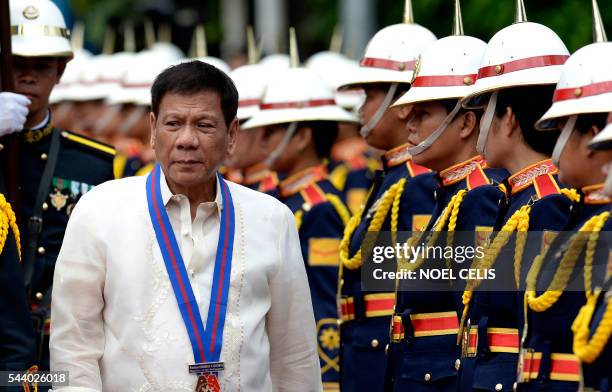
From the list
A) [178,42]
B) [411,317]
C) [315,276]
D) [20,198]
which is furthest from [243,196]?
[178,42]

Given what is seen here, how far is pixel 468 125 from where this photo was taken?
8141 mm

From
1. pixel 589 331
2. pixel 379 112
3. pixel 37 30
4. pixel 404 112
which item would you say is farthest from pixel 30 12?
pixel 589 331

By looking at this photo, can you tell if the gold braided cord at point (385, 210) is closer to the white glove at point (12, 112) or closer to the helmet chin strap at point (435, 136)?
the helmet chin strap at point (435, 136)

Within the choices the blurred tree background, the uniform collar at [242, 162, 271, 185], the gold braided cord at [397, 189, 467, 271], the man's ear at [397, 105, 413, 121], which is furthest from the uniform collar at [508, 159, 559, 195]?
the blurred tree background

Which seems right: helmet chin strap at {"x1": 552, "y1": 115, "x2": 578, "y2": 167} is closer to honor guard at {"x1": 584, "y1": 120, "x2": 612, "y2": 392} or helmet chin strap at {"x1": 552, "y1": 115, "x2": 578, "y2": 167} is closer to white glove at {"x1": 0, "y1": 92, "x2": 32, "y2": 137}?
honor guard at {"x1": 584, "y1": 120, "x2": 612, "y2": 392}

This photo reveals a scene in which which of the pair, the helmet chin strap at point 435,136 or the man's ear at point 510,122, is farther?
the helmet chin strap at point 435,136

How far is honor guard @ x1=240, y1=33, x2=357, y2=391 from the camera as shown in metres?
9.84

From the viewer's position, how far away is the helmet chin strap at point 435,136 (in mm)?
8094

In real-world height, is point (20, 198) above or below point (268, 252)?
above

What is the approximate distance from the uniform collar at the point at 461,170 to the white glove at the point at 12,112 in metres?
2.19

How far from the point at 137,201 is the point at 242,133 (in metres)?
5.43

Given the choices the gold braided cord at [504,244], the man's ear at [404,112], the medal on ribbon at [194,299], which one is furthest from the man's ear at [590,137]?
the man's ear at [404,112]

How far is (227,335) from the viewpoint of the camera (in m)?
6.31

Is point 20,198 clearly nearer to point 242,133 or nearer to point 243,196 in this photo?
point 243,196
